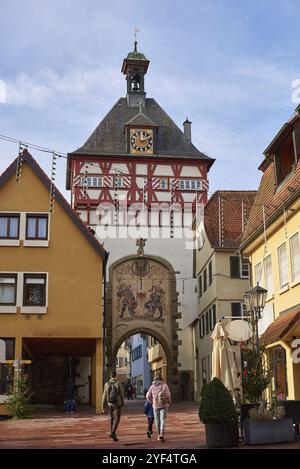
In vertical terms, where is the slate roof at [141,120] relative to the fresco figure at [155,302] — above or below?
above

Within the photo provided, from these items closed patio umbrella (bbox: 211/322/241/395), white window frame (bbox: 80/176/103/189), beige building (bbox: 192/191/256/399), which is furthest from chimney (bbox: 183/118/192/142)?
closed patio umbrella (bbox: 211/322/241/395)

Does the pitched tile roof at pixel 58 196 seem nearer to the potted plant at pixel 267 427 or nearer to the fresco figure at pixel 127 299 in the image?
the fresco figure at pixel 127 299

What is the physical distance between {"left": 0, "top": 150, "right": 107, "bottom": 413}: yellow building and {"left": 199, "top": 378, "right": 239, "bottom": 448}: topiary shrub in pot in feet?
42.8

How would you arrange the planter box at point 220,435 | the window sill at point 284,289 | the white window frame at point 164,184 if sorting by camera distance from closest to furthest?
1. the planter box at point 220,435
2. the window sill at point 284,289
3. the white window frame at point 164,184

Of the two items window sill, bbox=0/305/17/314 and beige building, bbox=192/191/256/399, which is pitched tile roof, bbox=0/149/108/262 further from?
beige building, bbox=192/191/256/399

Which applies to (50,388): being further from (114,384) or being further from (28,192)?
(114,384)

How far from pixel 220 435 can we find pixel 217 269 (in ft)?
Result: 66.9

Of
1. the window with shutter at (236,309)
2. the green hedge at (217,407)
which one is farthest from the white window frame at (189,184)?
the green hedge at (217,407)

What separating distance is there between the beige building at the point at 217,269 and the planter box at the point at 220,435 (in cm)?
1713

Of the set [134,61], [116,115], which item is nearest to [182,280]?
[116,115]

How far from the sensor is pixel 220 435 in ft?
37.5

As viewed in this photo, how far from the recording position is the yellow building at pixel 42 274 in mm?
24188

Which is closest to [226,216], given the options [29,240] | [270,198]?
[29,240]

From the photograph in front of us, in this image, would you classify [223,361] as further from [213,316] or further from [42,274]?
[213,316]
